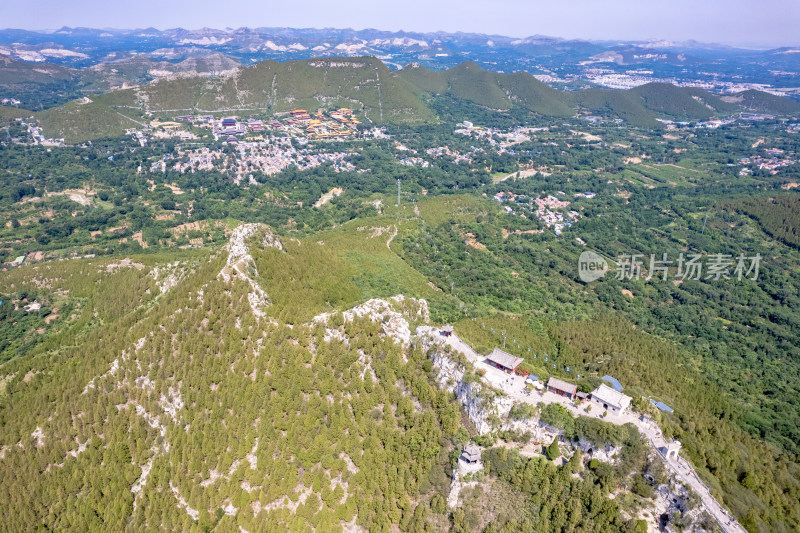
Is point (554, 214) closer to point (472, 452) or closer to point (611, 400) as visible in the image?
point (611, 400)

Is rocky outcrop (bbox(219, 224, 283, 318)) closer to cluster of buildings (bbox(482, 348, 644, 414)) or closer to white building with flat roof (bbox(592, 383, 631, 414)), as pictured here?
cluster of buildings (bbox(482, 348, 644, 414))

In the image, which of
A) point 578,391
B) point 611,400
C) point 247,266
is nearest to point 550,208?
point 578,391

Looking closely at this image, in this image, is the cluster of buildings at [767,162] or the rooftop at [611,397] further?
the cluster of buildings at [767,162]

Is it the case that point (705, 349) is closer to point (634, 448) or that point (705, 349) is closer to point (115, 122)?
point (634, 448)

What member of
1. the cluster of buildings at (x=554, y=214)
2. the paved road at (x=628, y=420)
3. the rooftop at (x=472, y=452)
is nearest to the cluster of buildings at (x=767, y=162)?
the cluster of buildings at (x=554, y=214)

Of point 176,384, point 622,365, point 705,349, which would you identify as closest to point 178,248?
point 176,384

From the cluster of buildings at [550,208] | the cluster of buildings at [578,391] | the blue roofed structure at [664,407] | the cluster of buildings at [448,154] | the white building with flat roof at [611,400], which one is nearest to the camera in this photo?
the white building with flat roof at [611,400]

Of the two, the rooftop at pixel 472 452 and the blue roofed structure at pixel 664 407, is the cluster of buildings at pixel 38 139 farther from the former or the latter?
the blue roofed structure at pixel 664 407
